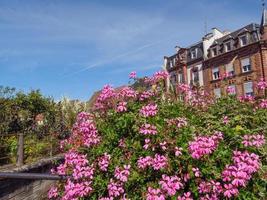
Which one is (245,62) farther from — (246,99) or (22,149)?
(246,99)

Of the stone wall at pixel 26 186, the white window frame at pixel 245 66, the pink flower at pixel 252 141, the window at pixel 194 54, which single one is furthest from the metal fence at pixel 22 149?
the window at pixel 194 54

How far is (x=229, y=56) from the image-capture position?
34656 millimetres

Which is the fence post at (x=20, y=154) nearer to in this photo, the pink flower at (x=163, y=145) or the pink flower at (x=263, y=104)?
the pink flower at (x=263, y=104)

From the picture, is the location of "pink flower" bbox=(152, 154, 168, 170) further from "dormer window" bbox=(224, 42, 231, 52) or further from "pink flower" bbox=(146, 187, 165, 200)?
"dormer window" bbox=(224, 42, 231, 52)

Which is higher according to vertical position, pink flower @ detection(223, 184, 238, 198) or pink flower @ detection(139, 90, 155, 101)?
pink flower @ detection(139, 90, 155, 101)

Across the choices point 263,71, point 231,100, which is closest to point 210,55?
point 263,71

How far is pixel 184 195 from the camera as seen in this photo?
8.63 ft

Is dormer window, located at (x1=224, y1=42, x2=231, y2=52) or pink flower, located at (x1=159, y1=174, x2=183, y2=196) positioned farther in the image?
dormer window, located at (x1=224, y1=42, x2=231, y2=52)

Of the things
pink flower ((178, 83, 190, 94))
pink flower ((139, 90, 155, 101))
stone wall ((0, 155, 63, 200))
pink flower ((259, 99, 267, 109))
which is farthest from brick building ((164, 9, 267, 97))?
pink flower ((139, 90, 155, 101))

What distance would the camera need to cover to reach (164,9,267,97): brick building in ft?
103

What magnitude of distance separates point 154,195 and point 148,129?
0.61m

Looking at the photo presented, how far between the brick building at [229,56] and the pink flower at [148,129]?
80.1ft

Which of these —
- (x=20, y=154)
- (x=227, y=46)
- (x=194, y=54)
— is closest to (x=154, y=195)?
(x=20, y=154)

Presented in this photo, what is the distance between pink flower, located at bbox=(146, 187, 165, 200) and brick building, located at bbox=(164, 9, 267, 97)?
2483cm
